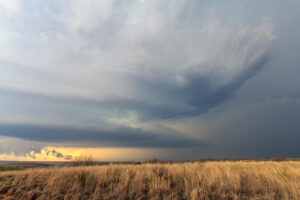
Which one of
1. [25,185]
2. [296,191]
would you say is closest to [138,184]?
[25,185]

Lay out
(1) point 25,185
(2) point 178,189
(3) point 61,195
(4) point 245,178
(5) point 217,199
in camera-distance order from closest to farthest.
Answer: (5) point 217,199 < (3) point 61,195 < (2) point 178,189 < (1) point 25,185 < (4) point 245,178

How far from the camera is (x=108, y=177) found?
39.3 ft

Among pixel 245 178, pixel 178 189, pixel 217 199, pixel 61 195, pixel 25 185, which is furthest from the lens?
pixel 245 178

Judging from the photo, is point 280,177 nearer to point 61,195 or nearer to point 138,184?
point 138,184

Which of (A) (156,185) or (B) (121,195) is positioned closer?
(B) (121,195)

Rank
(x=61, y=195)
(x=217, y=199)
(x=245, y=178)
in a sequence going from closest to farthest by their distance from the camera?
(x=217, y=199)
(x=61, y=195)
(x=245, y=178)

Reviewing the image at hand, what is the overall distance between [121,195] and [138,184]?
5.05 feet

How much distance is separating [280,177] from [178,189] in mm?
6843

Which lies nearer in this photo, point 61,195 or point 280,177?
point 61,195

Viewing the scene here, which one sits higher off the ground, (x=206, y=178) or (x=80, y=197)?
(x=206, y=178)

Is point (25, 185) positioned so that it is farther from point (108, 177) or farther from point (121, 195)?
point (121, 195)

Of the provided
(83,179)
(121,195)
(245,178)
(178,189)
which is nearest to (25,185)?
(83,179)

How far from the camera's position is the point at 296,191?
9.44m

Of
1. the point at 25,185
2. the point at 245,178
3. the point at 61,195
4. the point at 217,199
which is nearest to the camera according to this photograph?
the point at 217,199
